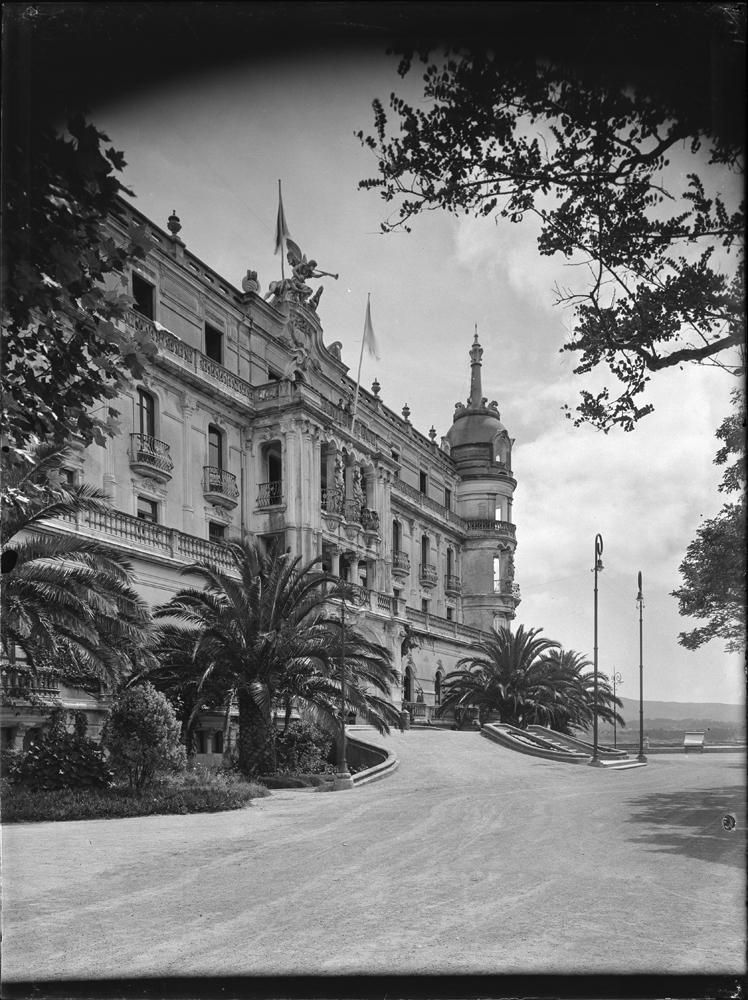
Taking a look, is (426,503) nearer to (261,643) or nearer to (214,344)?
(214,344)

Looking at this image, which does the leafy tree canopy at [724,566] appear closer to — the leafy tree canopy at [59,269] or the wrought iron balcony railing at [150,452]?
the leafy tree canopy at [59,269]

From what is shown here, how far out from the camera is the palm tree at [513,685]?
3709 centimetres

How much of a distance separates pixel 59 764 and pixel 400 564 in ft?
86.4

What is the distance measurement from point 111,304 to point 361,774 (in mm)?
16936

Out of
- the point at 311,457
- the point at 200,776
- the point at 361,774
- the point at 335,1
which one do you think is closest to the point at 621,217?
the point at 335,1

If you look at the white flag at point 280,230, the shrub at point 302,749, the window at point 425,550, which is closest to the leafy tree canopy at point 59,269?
the white flag at point 280,230

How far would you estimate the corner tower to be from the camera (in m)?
47.6

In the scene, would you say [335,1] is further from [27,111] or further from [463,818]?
[463,818]

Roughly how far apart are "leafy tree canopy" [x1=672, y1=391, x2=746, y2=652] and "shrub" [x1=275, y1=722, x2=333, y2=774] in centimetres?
1364

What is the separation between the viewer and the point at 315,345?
33.8 metres

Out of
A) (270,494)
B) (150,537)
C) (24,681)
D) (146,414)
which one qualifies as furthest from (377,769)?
(146,414)

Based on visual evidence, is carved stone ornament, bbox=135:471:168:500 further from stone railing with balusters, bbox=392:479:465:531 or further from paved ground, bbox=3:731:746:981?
stone railing with balusters, bbox=392:479:465:531

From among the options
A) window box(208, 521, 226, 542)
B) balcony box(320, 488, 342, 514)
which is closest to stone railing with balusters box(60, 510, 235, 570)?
window box(208, 521, 226, 542)

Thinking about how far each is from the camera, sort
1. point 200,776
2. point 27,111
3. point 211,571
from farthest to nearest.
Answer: point 211,571 < point 200,776 < point 27,111
